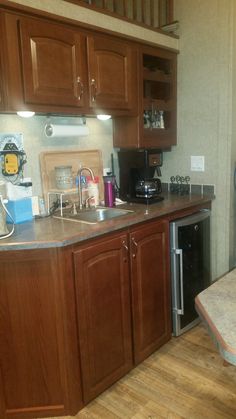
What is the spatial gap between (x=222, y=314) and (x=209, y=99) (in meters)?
2.00

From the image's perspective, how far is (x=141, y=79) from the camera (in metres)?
2.35

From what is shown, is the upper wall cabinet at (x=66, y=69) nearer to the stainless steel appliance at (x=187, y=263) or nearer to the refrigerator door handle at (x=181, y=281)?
the stainless steel appliance at (x=187, y=263)

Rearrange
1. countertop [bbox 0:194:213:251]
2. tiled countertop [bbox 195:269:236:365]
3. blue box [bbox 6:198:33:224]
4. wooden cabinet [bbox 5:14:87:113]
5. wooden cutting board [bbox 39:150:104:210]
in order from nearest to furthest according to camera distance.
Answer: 1. tiled countertop [bbox 195:269:236:365]
2. countertop [bbox 0:194:213:251]
3. wooden cabinet [bbox 5:14:87:113]
4. blue box [bbox 6:198:33:224]
5. wooden cutting board [bbox 39:150:104:210]

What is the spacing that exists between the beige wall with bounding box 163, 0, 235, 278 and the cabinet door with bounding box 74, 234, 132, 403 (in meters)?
1.08

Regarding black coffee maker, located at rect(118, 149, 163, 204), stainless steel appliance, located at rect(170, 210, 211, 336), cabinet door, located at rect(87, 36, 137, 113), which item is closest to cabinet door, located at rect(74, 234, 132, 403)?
stainless steel appliance, located at rect(170, 210, 211, 336)

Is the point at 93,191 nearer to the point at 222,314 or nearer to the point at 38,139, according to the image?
the point at 38,139

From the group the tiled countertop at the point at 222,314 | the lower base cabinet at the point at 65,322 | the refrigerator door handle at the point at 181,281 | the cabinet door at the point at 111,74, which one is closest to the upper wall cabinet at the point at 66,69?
the cabinet door at the point at 111,74

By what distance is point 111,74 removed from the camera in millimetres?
2129

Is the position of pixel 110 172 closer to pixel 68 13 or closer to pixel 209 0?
pixel 68 13

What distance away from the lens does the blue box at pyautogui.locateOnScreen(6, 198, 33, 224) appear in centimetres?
191

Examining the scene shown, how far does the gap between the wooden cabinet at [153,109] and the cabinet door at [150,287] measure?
29.4 inches

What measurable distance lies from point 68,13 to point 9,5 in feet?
1.24

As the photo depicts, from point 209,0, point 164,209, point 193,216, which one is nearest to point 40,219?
point 164,209

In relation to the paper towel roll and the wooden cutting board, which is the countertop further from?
A: the paper towel roll
